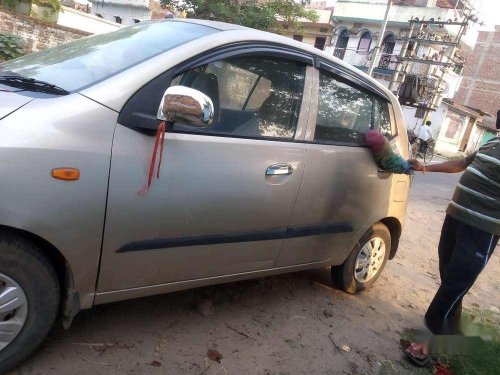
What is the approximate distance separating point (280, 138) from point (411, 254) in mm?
3524

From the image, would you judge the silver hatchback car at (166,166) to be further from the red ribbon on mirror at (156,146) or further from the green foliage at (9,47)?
the green foliage at (9,47)

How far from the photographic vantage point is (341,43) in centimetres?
3359

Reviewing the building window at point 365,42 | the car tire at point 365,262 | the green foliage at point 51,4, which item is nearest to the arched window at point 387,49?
the building window at point 365,42

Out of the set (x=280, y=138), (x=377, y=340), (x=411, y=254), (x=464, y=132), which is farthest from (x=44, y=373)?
(x=464, y=132)

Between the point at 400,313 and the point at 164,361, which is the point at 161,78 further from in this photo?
the point at 400,313

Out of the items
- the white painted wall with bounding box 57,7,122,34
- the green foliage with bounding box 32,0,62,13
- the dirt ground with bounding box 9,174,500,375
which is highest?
the green foliage with bounding box 32,0,62,13

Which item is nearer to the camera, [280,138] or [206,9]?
[280,138]

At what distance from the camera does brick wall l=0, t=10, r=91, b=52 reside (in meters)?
11.5

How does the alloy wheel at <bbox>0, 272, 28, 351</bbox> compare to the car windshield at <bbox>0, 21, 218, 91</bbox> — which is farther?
the car windshield at <bbox>0, 21, 218, 91</bbox>

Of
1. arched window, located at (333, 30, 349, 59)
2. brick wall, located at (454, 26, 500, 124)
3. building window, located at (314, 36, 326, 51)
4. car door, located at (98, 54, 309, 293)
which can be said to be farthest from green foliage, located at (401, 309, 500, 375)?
brick wall, located at (454, 26, 500, 124)

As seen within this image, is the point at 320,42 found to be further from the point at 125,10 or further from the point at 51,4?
the point at 51,4

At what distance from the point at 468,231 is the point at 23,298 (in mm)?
2579

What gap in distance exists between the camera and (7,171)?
1.83 meters

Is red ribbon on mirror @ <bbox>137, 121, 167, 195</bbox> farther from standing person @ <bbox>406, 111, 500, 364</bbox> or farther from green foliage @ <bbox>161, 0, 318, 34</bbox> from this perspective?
green foliage @ <bbox>161, 0, 318, 34</bbox>
